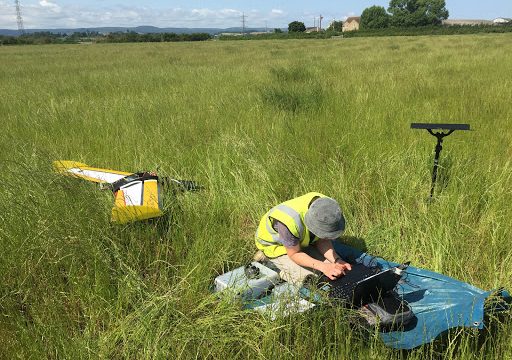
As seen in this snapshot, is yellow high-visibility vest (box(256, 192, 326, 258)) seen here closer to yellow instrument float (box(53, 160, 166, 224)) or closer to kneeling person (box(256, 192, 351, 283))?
kneeling person (box(256, 192, 351, 283))

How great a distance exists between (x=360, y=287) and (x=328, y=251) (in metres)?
0.52

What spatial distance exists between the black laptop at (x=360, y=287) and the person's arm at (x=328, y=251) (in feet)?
0.73

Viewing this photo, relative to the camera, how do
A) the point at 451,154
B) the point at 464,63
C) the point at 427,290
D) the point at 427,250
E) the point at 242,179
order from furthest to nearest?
1. the point at 464,63
2. the point at 451,154
3. the point at 242,179
4. the point at 427,250
5. the point at 427,290

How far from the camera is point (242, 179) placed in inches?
129

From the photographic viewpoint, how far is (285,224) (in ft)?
7.49

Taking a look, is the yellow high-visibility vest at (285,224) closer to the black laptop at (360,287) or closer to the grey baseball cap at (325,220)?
the grey baseball cap at (325,220)

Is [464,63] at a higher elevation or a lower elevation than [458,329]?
higher

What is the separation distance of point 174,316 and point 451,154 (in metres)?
2.82

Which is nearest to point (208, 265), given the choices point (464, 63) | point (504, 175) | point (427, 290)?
point (427, 290)

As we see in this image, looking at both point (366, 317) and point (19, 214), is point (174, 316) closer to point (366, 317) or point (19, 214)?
point (366, 317)

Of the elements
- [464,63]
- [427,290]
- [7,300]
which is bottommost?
[427,290]

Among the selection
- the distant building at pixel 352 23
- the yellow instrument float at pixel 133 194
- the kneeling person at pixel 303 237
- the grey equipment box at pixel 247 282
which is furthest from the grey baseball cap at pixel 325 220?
the distant building at pixel 352 23

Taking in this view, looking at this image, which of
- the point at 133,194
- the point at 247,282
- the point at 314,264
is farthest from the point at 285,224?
the point at 133,194

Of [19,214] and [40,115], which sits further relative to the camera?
[40,115]
